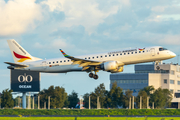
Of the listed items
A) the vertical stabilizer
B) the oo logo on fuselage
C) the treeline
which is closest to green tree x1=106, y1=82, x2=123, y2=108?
the treeline

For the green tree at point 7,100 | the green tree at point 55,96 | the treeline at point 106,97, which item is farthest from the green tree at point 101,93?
the green tree at point 7,100

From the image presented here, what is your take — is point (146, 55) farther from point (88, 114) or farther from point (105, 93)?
point (105, 93)

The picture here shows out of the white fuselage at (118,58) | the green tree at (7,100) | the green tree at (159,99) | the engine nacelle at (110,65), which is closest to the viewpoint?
the white fuselage at (118,58)

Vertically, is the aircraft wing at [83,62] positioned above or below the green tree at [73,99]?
above

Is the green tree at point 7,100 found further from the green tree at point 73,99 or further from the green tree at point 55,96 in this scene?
the green tree at point 73,99

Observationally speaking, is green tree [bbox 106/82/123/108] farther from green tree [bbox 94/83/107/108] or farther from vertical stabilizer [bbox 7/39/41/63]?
vertical stabilizer [bbox 7/39/41/63]

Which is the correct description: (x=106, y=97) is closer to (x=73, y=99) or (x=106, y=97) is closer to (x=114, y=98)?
(x=114, y=98)

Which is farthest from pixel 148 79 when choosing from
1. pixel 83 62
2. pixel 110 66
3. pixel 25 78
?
pixel 110 66

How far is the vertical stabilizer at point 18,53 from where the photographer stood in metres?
69.2

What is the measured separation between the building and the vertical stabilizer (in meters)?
101

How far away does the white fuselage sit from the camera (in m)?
58.4

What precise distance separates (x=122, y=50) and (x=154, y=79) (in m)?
114

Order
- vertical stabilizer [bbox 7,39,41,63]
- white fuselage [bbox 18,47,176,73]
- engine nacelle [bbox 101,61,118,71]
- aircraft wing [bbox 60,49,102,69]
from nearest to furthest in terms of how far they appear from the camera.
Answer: white fuselage [bbox 18,47,176,73] < engine nacelle [bbox 101,61,118,71] < aircraft wing [bbox 60,49,102,69] < vertical stabilizer [bbox 7,39,41,63]

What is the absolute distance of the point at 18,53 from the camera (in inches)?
2773
